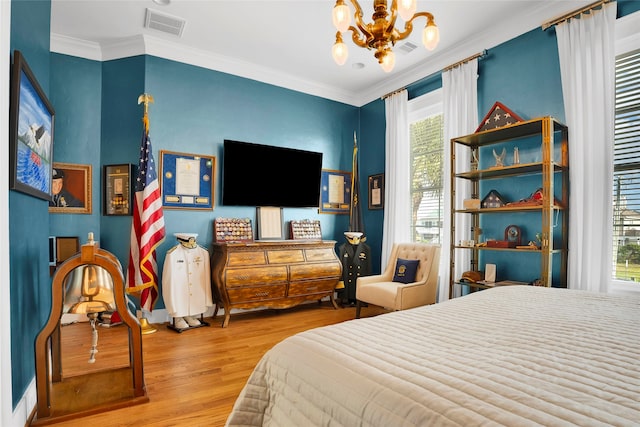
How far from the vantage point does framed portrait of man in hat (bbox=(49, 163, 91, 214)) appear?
379cm

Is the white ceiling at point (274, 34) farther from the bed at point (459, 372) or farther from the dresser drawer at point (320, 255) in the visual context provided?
the bed at point (459, 372)

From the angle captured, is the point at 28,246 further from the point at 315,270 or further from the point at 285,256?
the point at 315,270

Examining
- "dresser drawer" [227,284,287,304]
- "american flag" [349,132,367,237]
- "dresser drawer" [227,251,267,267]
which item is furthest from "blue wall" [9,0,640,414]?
"dresser drawer" [227,284,287,304]

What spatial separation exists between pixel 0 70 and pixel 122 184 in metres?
2.74

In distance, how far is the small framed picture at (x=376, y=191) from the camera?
5.00 m

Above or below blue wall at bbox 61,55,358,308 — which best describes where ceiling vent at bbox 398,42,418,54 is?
above

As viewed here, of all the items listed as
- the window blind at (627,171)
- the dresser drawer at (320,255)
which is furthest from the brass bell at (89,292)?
the window blind at (627,171)

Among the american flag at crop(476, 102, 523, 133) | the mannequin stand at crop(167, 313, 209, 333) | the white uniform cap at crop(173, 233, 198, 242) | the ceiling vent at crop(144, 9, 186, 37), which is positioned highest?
the ceiling vent at crop(144, 9, 186, 37)

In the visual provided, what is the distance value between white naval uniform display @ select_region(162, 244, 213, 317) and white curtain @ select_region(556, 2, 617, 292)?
3473mm

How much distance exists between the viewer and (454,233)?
12.3ft

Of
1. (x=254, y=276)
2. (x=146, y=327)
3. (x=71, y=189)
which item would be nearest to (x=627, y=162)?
(x=254, y=276)

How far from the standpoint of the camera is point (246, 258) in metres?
3.91

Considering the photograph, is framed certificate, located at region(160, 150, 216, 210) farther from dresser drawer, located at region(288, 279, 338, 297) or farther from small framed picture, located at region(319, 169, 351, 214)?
small framed picture, located at region(319, 169, 351, 214)

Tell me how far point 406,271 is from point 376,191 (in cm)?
160
